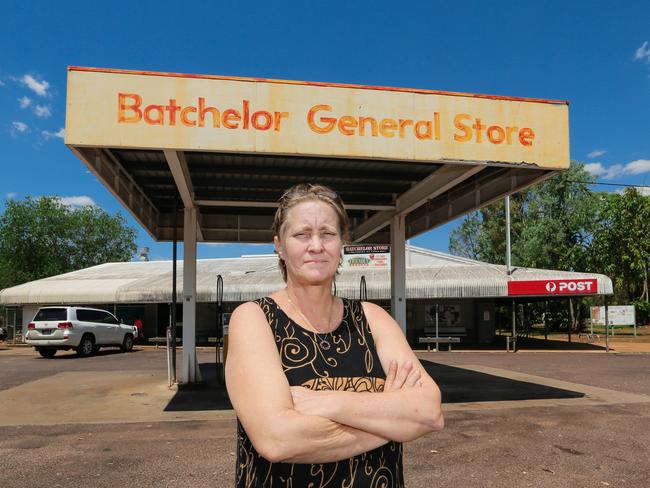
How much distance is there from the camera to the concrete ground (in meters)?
5.72

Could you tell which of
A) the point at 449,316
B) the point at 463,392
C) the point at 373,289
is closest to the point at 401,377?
the point at 463,392

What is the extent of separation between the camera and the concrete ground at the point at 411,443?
5.72m

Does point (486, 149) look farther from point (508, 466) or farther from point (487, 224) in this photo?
point (487, 224)

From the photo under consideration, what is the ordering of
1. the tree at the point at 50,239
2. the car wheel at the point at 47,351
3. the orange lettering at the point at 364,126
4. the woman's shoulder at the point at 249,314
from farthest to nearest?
the tree at the point at 50,239 < the car wheel at the point at 47,351 < the orange lettering at the point at 364,126 < the woman's shoulder at the point at 249,314

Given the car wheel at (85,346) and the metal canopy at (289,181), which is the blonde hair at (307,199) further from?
the car wheel at (85,346)

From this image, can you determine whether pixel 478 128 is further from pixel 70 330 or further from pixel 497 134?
pixel 70 330

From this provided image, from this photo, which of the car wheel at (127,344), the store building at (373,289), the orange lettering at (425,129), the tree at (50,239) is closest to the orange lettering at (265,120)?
the orange lettering at (425,129)

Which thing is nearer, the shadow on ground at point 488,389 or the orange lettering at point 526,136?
the orange lettering at point 526,136

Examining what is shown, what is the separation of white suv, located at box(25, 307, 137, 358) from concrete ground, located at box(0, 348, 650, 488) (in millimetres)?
7709

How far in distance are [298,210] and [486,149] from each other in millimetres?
7285

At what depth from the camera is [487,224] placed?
52.2 meters

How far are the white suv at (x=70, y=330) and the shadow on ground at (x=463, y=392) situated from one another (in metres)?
10.2

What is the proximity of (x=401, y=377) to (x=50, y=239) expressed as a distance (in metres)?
67.6

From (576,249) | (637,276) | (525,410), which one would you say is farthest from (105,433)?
(637,276)
